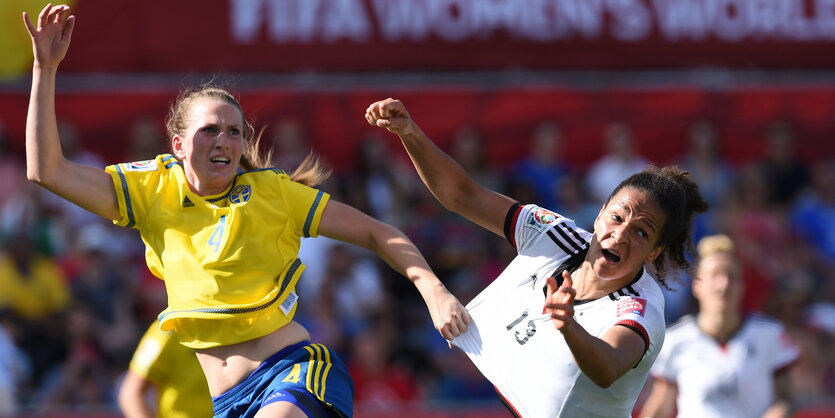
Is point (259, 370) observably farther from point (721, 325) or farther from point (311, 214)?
point (721, 325)

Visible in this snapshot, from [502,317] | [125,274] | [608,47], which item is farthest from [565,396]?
[608,47]

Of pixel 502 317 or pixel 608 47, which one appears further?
pixel 608 47

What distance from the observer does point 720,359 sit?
20.1 feet

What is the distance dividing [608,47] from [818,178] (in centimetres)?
209

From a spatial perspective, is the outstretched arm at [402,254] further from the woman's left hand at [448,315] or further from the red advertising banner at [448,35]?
the red advertising banner at [448,35]

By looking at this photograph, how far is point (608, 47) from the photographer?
32.9ft

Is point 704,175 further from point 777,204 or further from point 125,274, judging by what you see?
point 125,274

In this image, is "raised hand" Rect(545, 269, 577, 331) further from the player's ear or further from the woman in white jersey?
the player's ear

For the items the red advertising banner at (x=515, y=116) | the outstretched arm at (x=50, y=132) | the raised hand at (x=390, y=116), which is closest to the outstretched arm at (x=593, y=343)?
the raised hand at (x=390, y=116)

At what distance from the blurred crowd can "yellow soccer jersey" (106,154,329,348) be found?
3377mm

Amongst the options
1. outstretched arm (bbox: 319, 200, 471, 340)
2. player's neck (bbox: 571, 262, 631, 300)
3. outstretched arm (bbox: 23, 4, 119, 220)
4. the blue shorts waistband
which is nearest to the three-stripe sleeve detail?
player's neck (bbox: 571, 262, 631, 300)

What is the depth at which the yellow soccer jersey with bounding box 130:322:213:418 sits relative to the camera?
5.40 metres

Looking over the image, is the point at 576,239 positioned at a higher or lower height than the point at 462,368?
higher

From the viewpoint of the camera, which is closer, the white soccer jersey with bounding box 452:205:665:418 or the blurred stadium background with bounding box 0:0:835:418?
the white soccer jersey with bounding box 452:205:665:418
